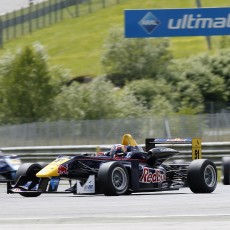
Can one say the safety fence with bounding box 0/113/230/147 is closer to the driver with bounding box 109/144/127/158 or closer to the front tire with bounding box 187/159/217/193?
the driver with bounding box 109/144/127/158

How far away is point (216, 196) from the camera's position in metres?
16.5

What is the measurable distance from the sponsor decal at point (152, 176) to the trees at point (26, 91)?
83.6ft

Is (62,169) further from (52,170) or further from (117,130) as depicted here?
(117,130)

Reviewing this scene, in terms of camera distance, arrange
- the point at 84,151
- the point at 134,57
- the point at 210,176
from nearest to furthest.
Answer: the point at 210,176, the point at 84,151, the point at 134,57

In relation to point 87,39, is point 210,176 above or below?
below

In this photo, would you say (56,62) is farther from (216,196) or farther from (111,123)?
(216,196)

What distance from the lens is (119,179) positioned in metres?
17.4

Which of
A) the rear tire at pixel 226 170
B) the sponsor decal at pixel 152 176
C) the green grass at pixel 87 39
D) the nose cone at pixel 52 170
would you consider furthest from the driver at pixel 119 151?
the green grass at pixel 87 39

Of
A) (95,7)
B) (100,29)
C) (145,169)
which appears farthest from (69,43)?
(145,169)

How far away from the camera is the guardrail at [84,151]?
26406 mm

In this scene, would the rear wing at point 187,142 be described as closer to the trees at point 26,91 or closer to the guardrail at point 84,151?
the guardrail at point 84,151

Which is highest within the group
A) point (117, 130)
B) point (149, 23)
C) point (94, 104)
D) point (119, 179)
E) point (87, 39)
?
point (87, 39)

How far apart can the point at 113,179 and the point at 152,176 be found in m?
1.27

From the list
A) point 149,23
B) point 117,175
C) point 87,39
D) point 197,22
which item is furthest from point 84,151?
point 87,39
